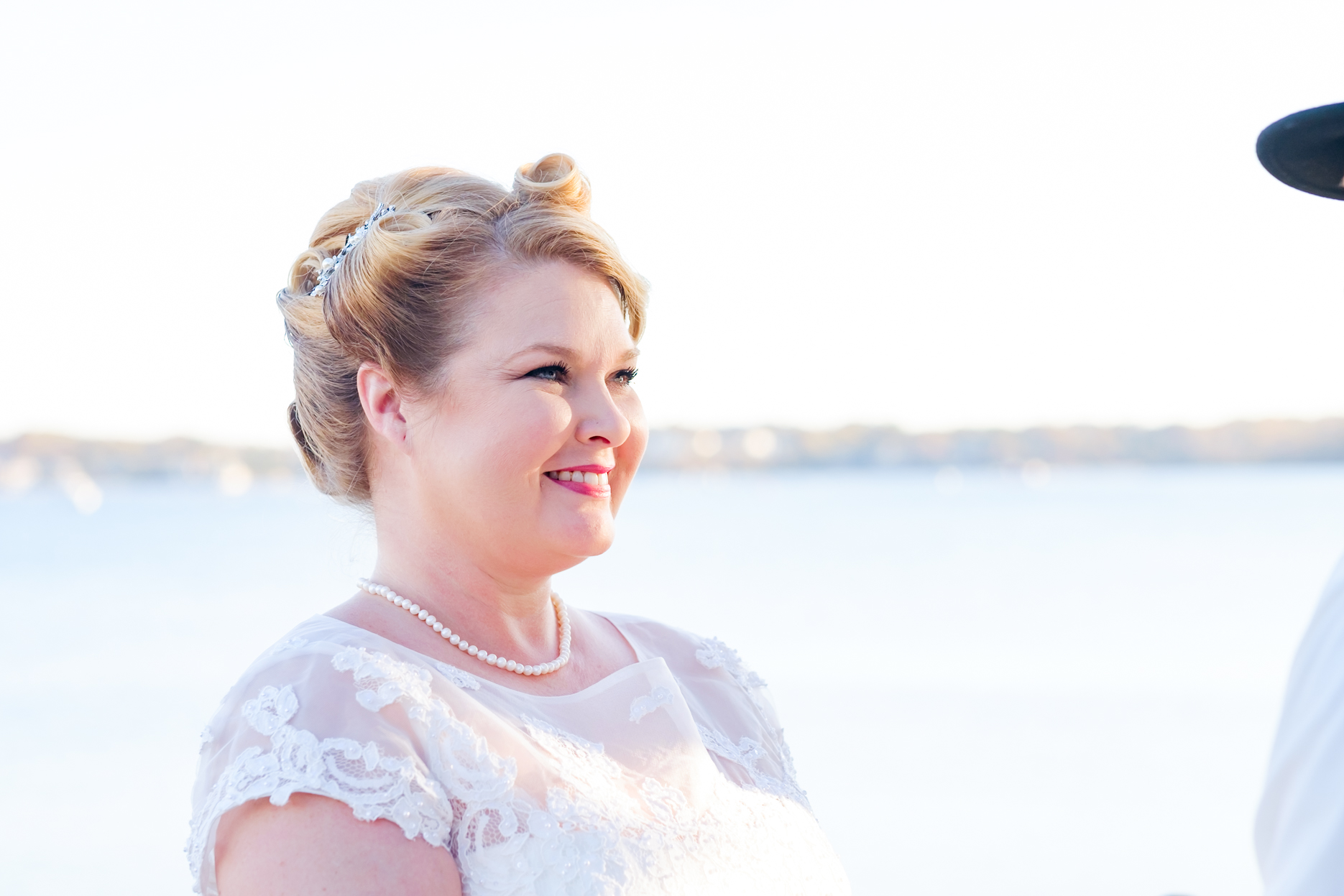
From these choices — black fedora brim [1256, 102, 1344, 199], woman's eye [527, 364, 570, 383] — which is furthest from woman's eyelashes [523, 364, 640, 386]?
black fedora brim [1256, 102, 1344, 199]

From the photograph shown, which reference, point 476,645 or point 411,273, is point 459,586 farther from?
point 411,273

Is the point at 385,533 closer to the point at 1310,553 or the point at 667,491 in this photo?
the point at 1310,553

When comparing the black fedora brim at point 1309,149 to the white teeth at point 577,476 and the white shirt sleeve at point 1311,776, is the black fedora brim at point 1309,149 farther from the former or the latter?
the white teeth at point 577,476

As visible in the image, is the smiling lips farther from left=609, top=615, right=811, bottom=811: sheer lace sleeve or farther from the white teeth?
left=609, top=615, right=811, bottom=811: sheer lace sleeve

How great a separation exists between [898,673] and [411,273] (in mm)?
11941

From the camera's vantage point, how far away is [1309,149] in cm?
217

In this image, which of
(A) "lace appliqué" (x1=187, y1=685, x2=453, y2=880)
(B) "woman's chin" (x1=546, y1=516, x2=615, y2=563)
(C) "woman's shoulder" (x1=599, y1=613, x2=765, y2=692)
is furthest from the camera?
(C) "woman's shoulder" (x1=599, y1=613, x2=765, y2=692)

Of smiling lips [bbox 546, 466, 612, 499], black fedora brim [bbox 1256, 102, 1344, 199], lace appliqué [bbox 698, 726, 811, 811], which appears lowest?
lace appliqué [bbox 698, 726, 811, 811]

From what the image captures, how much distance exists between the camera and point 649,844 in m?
1.82

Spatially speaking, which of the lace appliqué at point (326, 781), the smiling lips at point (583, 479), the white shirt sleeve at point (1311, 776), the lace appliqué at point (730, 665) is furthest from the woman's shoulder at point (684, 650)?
the white shirt sleeve at point (1311, 776)

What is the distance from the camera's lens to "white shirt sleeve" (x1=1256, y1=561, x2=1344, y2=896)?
1.39 meters

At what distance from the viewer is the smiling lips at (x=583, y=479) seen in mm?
1987

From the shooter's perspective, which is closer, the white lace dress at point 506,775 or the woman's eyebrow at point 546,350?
the white lace dress at point 506,775

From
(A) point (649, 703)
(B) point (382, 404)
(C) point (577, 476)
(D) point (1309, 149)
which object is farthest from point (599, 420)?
(D) point (1309, 149)
